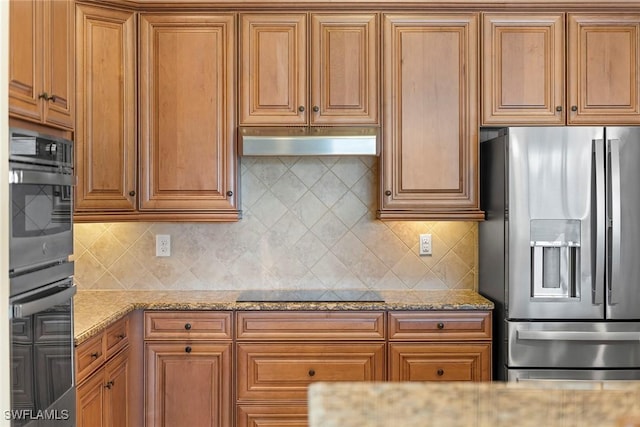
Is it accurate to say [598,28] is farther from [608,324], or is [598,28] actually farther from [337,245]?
[337,245]

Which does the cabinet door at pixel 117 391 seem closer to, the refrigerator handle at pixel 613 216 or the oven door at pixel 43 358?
the oven door at pixel 43 358

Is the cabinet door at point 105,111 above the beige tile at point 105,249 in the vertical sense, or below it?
above

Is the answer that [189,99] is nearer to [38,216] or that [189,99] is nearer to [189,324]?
[189,324]

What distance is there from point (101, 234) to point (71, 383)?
146 cm

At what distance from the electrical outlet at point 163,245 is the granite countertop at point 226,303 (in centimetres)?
27

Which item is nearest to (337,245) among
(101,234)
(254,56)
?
(254,56)

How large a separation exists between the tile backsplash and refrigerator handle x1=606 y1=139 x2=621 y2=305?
0.79 metres

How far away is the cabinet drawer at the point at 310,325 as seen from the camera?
9.29 feet

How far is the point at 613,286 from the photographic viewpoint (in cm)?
268

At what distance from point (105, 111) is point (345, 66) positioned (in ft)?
4.15

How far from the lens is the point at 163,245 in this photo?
130 inches

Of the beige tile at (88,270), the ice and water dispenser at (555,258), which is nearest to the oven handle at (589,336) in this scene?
the ice and water dispenser at (555,258)

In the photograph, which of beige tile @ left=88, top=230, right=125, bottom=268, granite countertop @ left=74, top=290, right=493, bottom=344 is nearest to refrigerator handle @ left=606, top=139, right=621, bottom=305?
granite countertop @ left=74, top=290, right=493, bottom=344

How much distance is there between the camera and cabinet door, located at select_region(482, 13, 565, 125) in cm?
298
